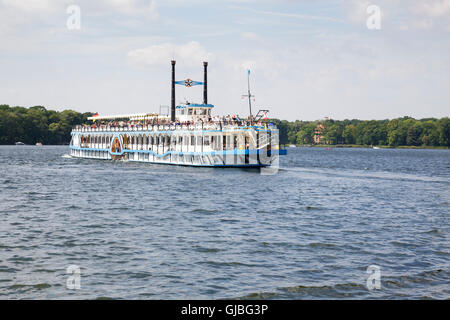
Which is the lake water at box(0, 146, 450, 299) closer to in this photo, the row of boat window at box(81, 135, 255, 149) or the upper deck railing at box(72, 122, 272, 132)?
the upper deck railing at box(72, 122, 272, 132)

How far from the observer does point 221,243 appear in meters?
22.2

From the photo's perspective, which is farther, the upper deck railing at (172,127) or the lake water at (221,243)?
the upper deck railing at (172,127)

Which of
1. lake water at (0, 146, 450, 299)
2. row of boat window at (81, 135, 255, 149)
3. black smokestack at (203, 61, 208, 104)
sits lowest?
lake water at (0, 146, 450, 299)

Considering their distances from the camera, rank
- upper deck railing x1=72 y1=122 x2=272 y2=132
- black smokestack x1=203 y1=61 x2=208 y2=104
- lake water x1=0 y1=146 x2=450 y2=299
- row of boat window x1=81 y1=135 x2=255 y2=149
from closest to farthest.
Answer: lake water x1=0 y1=146 x2=450 y2=299
upper deck railing x1=72 y1=122 x2=272 y2=132
row of boat window x1=81 y1=135 x2=255 y2=149
black smokestack x1=203 y1=61 x2=208 y2=104

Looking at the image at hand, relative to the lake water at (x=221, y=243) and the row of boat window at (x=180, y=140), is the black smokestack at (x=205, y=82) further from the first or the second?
the lake water at (x=221, y=243)

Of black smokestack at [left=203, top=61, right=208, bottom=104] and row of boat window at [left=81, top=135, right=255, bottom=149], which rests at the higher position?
black smokestack at [left=203, top=61, right=208, bottom=104]

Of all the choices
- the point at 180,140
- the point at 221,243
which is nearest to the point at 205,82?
the point at 180,140

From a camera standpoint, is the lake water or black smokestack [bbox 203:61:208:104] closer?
the lake water

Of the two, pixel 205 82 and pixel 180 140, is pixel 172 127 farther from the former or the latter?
pixel 205 82

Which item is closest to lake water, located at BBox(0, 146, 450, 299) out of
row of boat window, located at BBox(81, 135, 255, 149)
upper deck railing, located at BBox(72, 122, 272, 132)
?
upper deck railing, located at BBox(72, 122, 272, 132)

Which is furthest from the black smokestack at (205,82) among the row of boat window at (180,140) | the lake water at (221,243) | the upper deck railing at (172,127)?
the lake water at (221,243)

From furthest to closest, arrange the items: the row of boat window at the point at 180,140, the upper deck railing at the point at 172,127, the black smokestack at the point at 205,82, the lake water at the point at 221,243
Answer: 1. the black smokestack at the point at 205,82
2. the row of boat window at the point at 180,140
3. the upper deck railing at the point at 172,127
4. the lake water at the point at 221,243

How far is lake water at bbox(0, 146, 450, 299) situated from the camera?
16.0 meters

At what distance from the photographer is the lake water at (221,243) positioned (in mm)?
16047
